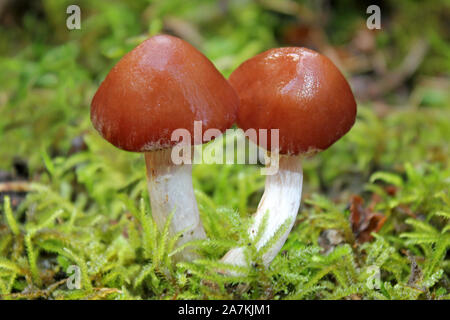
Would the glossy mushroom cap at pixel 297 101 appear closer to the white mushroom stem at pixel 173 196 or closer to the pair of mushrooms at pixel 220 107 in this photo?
the pair of mushrooms at pixel 220 107

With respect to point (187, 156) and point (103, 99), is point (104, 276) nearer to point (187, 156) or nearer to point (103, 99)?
point (187, 156)

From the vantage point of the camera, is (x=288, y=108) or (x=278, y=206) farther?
(x=278, y=206)

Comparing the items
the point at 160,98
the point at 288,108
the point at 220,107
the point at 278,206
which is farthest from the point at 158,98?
the point at 278,206

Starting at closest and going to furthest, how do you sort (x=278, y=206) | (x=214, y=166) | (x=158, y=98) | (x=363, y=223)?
(x=158, y=98) → (x=278, y=206) → (x=363, y=223) → (x=214, y=166)

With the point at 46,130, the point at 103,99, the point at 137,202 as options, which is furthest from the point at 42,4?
A: the point at 103,99

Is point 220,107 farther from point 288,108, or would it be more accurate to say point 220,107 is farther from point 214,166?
point 214,166

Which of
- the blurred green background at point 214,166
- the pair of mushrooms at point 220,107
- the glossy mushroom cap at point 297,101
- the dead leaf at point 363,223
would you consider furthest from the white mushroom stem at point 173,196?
the dead leaf at point 363,223

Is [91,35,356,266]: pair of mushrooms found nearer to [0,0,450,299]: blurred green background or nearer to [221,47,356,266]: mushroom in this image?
[221,47,356,266]: mushroom
